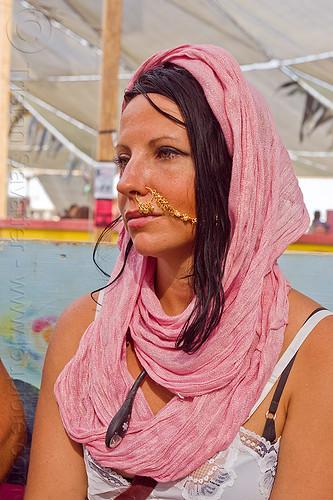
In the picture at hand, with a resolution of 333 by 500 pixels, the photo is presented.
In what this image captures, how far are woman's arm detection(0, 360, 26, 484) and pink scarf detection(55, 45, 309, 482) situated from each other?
0.30m

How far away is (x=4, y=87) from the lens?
464cm

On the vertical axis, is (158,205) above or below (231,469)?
above

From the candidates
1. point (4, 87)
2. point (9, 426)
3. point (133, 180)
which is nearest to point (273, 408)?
point (133, 180)

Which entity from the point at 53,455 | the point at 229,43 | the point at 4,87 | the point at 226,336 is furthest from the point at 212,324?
the point at 229,43

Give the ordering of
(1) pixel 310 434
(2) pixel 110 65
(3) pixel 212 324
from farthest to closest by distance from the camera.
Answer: (2) pixel 110 65 → (3) pixel 212 324 → (1) pixel 310 434

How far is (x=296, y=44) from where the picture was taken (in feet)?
31.9

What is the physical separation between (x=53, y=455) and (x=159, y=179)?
0.94 meters

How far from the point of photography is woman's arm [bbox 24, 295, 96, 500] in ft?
5.75


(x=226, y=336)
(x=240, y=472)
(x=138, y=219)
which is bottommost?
(x=240, y=472)

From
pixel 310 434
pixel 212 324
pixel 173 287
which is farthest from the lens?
pixel 173 287

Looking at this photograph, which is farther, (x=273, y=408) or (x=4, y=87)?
(x=4, y=87)

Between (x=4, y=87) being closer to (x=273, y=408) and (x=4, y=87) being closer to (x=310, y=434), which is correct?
(x=273, y=408)

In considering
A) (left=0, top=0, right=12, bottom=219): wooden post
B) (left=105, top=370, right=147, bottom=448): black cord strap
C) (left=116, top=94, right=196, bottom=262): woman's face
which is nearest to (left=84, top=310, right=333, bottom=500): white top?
(left=105, top=370, right=147, bottom=448): black cord strap

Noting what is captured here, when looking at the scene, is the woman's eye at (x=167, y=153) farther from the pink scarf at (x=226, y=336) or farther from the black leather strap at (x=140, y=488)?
the black leather strap at (x=140, y=488)
